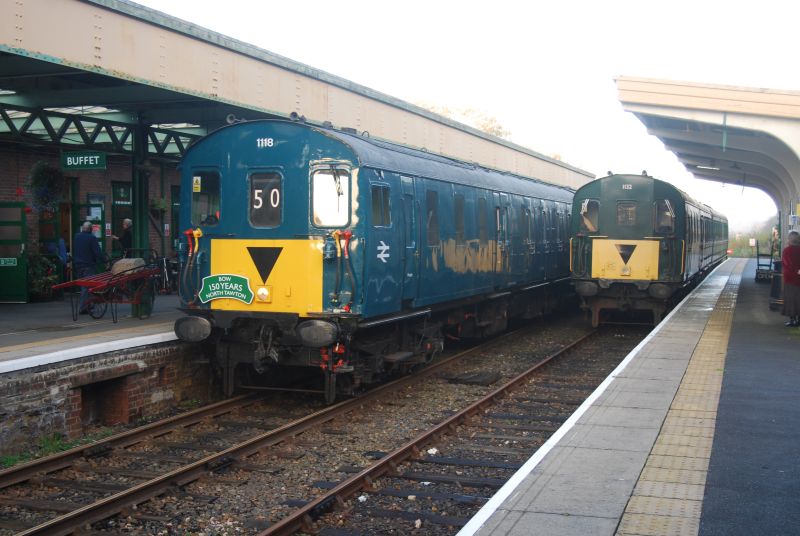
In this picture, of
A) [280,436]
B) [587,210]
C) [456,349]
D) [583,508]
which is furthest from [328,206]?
[587,210]

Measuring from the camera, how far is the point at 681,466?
261 inches

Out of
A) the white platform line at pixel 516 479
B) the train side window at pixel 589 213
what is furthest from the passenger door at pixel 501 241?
the white platform line at pixel 516 479

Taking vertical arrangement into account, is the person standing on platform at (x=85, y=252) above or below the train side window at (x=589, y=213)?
below

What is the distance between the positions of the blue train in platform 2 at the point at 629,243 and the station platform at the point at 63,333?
30.2 ft

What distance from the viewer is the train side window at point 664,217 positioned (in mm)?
18219

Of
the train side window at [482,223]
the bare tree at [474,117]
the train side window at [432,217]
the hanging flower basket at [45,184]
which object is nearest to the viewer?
the train side window at [432,217]

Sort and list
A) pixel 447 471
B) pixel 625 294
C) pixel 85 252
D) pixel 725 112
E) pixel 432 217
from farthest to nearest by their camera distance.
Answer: pixel 625 294
pixel 725 112
pixel 85 252
pixel 432 217
pixel 447 471

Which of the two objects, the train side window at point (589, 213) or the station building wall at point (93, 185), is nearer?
the station building wall at point (93, 185)

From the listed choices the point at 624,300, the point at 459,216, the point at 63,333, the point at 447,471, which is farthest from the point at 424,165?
the point at 624,300

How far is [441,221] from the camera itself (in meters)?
12.8

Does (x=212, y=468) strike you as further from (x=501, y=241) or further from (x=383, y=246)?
(x=501, y=241)

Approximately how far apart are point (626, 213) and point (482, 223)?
5.18 metres

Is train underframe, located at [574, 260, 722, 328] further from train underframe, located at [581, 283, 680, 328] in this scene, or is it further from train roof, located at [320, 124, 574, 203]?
train roof, located at [320, 124, 574, 203]

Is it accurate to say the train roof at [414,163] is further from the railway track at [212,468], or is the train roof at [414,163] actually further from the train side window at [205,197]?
the railway track at [212,468]
